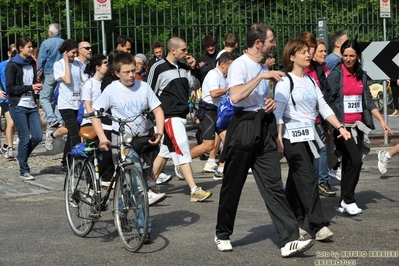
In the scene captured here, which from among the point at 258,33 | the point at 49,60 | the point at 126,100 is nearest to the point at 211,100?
the point at 126,100

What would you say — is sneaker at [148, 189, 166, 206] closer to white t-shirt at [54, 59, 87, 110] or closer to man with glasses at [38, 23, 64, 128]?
white t-shirt at [54, 59, 87, 110]

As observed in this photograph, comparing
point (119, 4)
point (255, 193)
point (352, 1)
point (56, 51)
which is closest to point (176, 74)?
point (255, 193)

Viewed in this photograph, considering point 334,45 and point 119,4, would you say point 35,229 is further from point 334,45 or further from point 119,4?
point 119,4

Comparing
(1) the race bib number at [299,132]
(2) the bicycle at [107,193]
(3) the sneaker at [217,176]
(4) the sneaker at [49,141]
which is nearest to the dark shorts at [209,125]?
(3) the sneaker at [217,176]

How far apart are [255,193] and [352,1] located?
10.6 metres

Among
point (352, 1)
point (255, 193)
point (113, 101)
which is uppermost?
point (352, 1)

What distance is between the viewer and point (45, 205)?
1055cm

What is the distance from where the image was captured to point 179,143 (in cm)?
1089

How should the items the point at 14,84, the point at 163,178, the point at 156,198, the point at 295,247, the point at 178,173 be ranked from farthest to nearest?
the point at 178,173
the point at 14,84
the point at 163,178
the point at 156,198
the point at 295,247

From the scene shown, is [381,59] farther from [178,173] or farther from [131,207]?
[131,207]

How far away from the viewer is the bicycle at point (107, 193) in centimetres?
781

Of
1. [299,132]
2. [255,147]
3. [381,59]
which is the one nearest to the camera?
[255,147]

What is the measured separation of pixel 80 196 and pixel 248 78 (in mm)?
2108

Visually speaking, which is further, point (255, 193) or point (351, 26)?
point (351, 26)
